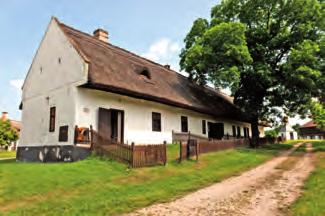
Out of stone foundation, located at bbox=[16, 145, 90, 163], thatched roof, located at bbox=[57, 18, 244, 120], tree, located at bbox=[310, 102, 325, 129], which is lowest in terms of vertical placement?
stone foundation, located at bbox=[16, 145, 90, 163]

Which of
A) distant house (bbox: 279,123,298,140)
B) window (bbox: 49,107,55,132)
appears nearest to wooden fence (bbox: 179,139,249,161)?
window (bbox: 49,107,55,132)

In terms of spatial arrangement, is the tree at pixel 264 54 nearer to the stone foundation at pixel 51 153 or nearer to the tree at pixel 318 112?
the tree at pixel 318 112

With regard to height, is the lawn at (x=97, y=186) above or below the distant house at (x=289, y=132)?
below

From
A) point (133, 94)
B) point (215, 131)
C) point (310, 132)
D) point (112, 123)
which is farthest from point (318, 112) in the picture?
point (310, 132)

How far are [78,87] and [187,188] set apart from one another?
27.6 ft

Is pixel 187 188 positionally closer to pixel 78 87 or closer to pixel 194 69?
pixel 78 87

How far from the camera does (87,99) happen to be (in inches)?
555

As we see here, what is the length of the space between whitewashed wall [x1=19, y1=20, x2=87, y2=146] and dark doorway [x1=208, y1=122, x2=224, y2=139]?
14.4 m

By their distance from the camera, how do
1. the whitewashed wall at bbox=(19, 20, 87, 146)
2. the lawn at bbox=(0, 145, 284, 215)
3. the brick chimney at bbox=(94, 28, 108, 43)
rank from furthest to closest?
the brick chimney at bbox=(94, 28, 108, 43) < the whitewashed wall at bbox=(19, 20, 87, 146) < the lawn at bbox=(0, 145, 284, 215)

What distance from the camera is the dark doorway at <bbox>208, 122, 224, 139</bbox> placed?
969 inches

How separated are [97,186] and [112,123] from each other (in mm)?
7319

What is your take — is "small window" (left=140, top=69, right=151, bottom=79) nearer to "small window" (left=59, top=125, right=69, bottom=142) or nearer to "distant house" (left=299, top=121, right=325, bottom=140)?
"small window" (left=59, top=125, right=69, bottom=142)

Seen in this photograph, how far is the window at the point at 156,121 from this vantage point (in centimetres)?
1773

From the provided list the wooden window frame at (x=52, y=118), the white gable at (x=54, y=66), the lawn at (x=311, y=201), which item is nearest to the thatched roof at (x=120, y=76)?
the white gable at (x=54, y=66)
